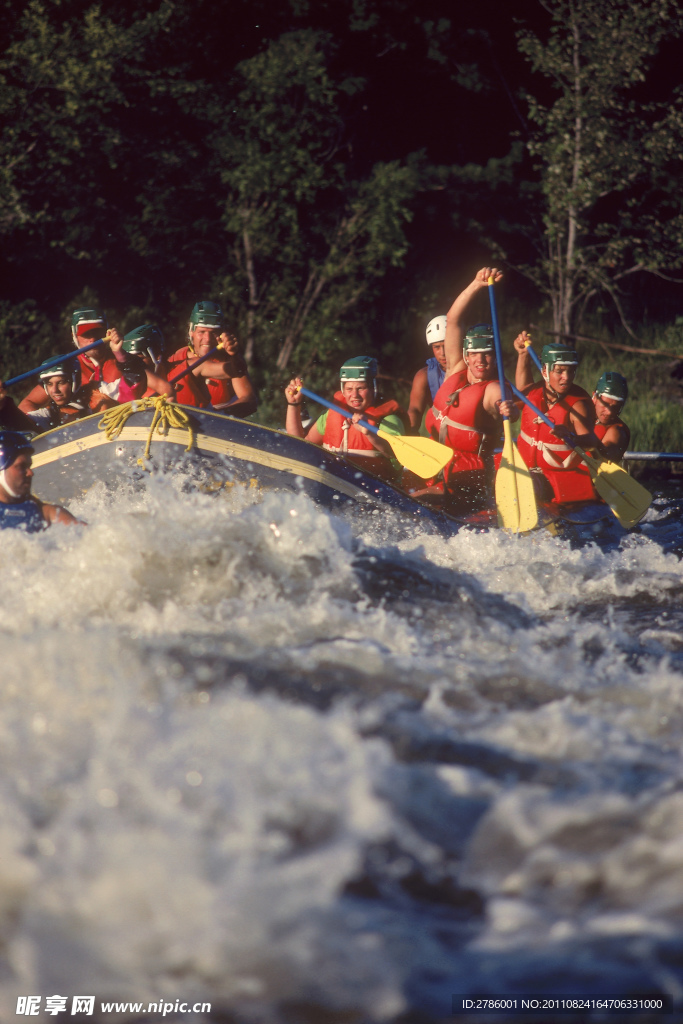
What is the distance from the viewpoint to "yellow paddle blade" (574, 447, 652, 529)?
601 cm

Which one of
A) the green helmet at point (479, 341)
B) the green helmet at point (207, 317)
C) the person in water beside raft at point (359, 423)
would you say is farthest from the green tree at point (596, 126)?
the person in water beside raft at point (359, 423)

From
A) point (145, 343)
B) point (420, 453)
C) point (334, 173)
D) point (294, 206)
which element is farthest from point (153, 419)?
point (334, 173)

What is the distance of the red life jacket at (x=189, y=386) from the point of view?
6348 millimetres

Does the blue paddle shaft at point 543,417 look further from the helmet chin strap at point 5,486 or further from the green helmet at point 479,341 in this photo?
the helmet chin strap at point 5,486

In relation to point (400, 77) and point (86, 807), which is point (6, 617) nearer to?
point (86, 807)

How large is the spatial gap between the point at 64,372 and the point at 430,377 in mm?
2714

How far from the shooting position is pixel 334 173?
13.1 meters

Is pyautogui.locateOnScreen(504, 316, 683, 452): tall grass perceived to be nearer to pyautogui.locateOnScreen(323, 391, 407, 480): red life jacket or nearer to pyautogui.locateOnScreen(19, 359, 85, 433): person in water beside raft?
pyautogui.locateOnScreen(323, 391, 407, 480): red life jacket

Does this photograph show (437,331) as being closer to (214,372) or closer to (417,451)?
(417,451)

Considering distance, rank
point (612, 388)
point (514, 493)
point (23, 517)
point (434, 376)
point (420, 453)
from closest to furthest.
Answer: point (23, 517), point (514, 493), point (420, 453), point (612, 388), point (434, 376)

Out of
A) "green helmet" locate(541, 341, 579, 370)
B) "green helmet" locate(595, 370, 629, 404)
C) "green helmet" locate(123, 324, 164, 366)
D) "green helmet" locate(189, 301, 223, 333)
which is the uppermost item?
"green helmet" locate(189, 301, 223, 333)

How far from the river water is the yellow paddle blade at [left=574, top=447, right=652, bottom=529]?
2.17 metres

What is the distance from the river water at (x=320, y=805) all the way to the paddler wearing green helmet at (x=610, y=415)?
8.56 ft

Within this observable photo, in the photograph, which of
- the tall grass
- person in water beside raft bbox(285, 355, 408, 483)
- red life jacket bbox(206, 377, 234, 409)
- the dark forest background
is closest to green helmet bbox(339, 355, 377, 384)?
person in water beside raft bbox(285, 355, 408, 483)
